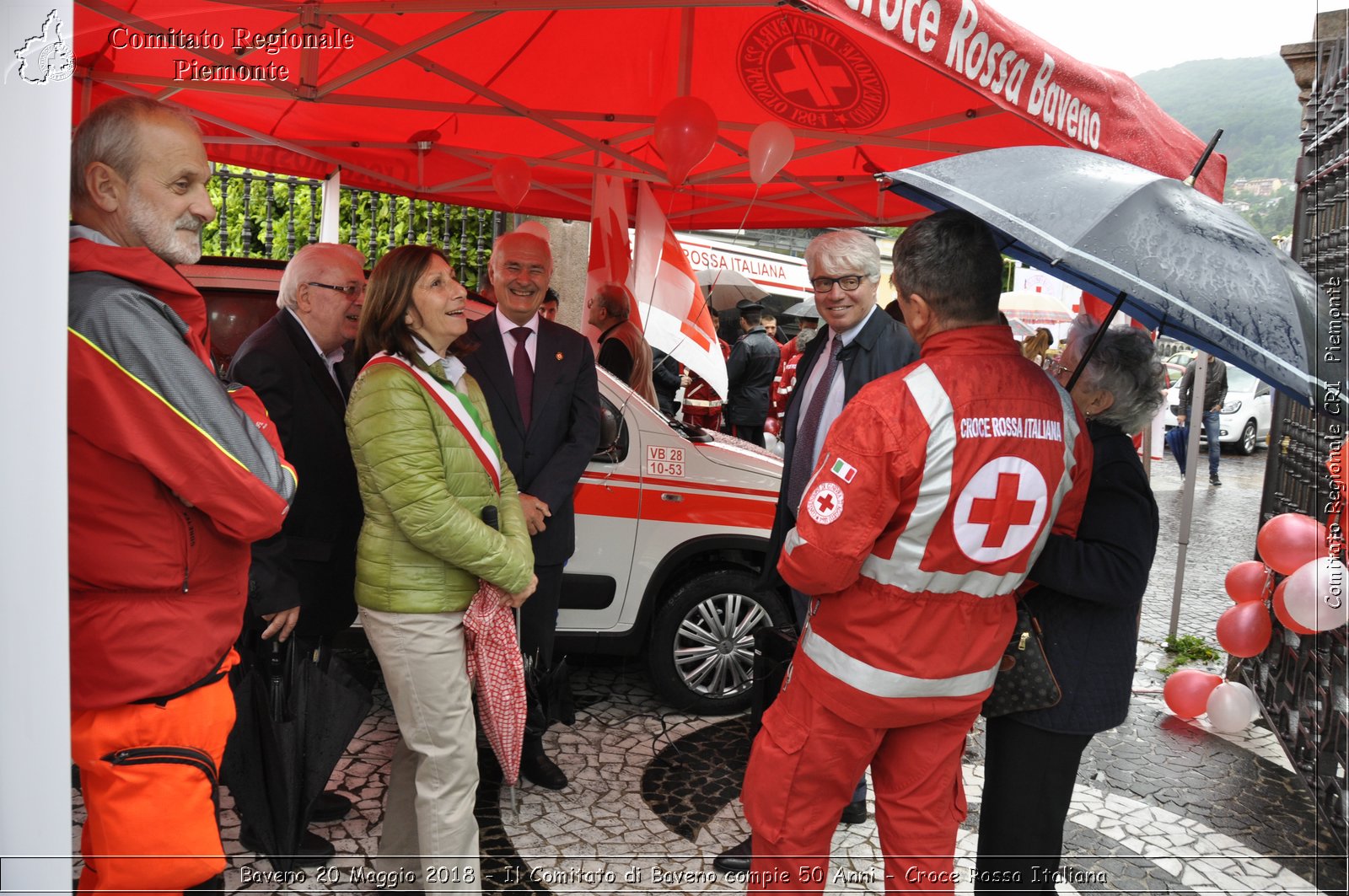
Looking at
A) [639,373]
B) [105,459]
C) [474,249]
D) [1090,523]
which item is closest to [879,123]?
[639,373]

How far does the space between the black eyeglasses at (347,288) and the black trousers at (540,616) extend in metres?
1.31

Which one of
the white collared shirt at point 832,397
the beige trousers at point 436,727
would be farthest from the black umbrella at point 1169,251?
the beige trousers at point 436,727

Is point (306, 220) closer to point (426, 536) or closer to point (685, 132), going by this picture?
point (685, 132)

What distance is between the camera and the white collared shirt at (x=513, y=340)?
Answer: 3.97 metres

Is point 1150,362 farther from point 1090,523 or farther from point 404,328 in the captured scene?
point 404,328

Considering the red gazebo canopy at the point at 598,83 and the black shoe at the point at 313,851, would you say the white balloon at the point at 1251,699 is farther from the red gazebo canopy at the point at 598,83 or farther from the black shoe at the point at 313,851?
the black shoe at the point at 313,851

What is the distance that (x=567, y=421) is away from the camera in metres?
4.09

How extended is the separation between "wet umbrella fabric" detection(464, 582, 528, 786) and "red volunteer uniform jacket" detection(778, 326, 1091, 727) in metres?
1.06

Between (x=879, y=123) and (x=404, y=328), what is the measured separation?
132 inches

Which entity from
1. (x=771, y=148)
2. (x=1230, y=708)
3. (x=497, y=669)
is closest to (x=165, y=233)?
(x=497, y=669)

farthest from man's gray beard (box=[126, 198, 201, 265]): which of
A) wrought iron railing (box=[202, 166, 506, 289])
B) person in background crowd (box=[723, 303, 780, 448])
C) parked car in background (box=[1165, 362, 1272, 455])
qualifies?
parked car in background (box=[1165, 362, 1272, 455])

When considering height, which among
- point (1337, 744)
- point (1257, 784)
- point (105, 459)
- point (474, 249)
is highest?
point (474, 249)

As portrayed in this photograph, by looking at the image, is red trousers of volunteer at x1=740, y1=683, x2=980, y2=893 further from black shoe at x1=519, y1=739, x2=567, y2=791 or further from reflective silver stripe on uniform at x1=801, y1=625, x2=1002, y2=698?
black shoe at x1=519, y1=739, x2=567, y2=791

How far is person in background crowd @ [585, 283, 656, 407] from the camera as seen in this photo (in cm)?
638
